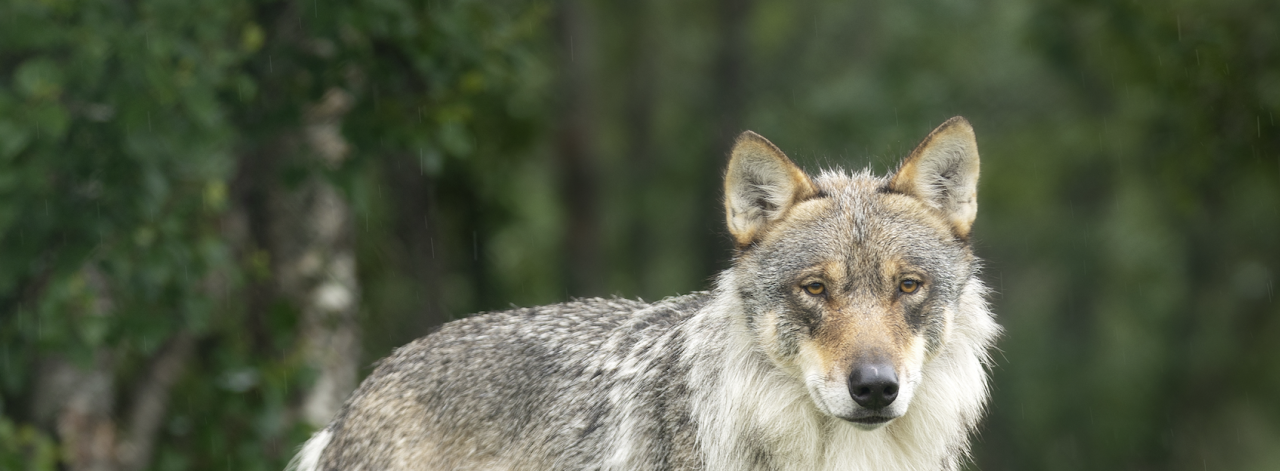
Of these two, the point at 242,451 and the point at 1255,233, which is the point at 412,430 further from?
the point at 1255,233

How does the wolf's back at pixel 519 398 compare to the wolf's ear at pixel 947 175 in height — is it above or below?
below

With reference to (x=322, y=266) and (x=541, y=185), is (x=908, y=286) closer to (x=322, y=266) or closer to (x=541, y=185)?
(x=322, y=266)

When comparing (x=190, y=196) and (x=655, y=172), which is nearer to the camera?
(x=190, y=196)

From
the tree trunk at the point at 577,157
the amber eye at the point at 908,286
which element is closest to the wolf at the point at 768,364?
the amber eye at the point at 908,286

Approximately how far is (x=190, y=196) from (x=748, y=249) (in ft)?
14.4

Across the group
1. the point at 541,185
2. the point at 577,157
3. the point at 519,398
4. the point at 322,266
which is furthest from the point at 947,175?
the point at 541,185

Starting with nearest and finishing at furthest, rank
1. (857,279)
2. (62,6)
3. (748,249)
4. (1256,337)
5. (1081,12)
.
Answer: (857,279) → (748,249) → (62,6) → (1081,12) → (1256,337)

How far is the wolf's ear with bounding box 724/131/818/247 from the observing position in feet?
16.4

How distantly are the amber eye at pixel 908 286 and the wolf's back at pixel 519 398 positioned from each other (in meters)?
1.00

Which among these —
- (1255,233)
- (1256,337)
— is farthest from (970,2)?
(1256,337)

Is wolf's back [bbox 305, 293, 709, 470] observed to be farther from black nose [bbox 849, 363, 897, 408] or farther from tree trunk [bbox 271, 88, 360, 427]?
tree trunk [bbox 271, 88, 360, 427]

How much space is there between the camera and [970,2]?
20.2m

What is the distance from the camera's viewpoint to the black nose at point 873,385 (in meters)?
4.36

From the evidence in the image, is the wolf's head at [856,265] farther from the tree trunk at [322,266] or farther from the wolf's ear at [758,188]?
the tree trunk at [322,266]
